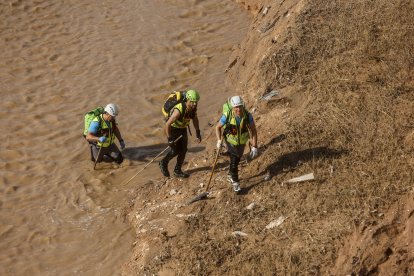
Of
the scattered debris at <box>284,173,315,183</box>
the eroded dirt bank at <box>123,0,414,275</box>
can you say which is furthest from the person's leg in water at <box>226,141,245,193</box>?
the scattered debris at <box>284,173,315,183</box>

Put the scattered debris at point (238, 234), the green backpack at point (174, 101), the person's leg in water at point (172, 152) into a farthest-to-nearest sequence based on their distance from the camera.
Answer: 1. the person's leg in water at point (172, 152)
2. the green backpack at point (174, 101)
3. the scattered debris at point (238, 234)

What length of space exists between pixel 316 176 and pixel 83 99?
7633 millimetres

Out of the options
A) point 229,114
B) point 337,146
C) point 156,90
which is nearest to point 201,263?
point 229,114

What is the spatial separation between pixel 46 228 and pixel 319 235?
521 centimetres

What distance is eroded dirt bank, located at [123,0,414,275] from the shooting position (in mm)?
7117

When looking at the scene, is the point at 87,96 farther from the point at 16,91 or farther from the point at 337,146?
the point at 337,146

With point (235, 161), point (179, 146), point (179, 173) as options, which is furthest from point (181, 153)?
point (235, 161)

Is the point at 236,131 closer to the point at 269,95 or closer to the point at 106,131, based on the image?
the point at 269,95

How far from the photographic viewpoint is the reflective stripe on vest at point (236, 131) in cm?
808

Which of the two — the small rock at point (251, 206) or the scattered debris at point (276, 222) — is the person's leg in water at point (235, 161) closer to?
the small rock at point (251, 206)

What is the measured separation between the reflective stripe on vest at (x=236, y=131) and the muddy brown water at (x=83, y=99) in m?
2.58

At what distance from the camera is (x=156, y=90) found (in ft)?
45.4

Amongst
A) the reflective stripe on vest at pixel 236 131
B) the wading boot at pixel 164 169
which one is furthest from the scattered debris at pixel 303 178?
the wading boot at pixel 164 169

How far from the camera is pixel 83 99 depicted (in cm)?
1349
